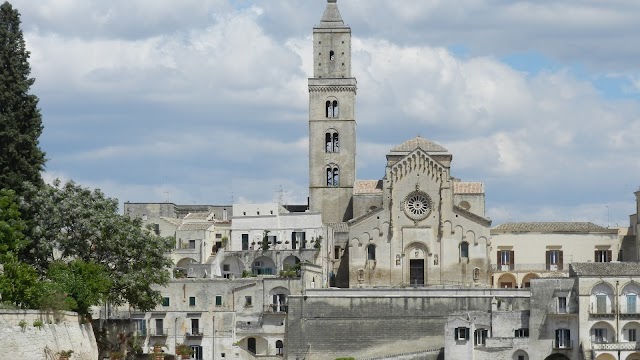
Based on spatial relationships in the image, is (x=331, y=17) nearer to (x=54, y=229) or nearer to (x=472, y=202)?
(x=472, y=202)

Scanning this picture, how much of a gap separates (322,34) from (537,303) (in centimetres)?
2750

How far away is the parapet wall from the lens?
287 feet

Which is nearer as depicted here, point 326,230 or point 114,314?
point 114,314

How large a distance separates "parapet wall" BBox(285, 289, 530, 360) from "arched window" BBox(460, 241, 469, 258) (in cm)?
A: 695

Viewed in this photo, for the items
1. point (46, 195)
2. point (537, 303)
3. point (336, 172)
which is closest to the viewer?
point (46, 195)

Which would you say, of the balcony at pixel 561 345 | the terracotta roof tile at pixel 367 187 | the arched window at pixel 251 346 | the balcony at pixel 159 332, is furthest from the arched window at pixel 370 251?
the balcony at pixel 561 345

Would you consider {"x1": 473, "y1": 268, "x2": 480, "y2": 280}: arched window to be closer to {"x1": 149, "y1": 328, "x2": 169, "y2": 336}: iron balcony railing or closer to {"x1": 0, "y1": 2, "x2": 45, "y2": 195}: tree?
{"x1": 149, "y1": 328, "x2": 169, "y2": 336}: iron balcony railing

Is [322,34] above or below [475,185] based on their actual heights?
above

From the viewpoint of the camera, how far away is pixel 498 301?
87.6 metres

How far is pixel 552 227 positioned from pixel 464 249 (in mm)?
7285

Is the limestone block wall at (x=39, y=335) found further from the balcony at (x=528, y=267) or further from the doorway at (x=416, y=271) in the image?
the balcony at (x=528, y=267)

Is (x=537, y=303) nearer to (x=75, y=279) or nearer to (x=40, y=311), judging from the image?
(x=75, y=279)

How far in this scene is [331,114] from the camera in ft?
344

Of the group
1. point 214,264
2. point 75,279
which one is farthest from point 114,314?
point 75,279
